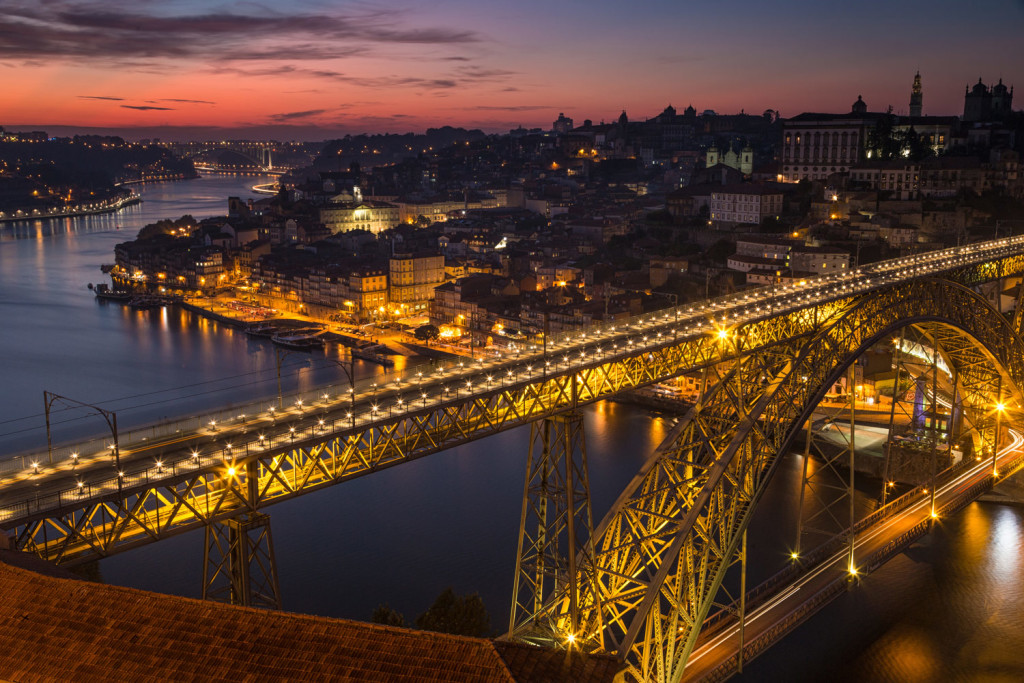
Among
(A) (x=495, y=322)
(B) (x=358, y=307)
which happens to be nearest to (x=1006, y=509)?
(A) (x=495, y=322)

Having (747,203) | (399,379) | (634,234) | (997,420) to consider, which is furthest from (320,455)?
(634,234)

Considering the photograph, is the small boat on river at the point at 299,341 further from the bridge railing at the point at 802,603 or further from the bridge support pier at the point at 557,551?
the bridge support pier at the point at 557,551

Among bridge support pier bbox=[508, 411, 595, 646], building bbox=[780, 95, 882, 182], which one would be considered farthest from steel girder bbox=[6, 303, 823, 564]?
building bbox=[780, 95, 882, 182]

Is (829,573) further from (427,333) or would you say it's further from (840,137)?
(840,137)

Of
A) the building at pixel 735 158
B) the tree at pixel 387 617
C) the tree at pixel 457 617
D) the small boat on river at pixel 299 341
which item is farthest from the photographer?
the building at pixel 735 158

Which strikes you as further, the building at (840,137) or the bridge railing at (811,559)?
the building at (840,137)

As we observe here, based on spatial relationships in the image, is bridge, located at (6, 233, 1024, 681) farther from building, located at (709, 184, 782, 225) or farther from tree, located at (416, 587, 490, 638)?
building, located at (709, 184, 782, 225)

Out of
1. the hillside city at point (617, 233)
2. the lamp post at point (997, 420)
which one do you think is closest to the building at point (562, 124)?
the hillside city at point (617, 233)

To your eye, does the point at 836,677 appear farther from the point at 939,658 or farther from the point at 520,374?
the point at 520,374
